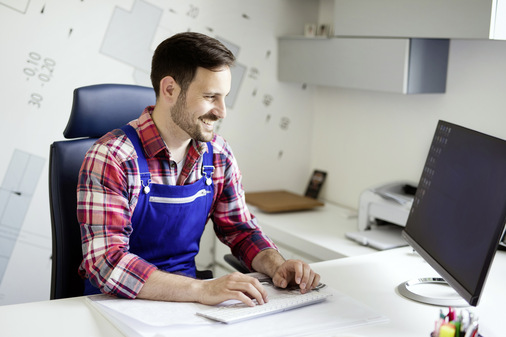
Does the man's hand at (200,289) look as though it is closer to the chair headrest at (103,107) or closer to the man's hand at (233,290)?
the man's hand at (233,290)

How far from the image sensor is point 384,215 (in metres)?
2.37

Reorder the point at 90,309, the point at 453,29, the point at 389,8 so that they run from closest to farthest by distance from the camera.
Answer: the point at 90,309 → the point at 453,29 → the point at 389,8

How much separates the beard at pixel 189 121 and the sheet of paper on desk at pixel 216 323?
0.47m

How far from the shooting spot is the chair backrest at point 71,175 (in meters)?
1.76

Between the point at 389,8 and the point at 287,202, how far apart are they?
998mm

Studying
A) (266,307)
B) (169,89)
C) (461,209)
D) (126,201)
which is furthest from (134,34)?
(461,209)

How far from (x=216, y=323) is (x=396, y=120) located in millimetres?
1609

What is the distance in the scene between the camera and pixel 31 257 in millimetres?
2580

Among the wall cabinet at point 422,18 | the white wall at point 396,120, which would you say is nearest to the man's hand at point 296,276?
the wall cabinet at point 422,18

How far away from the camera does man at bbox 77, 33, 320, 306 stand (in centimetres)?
150

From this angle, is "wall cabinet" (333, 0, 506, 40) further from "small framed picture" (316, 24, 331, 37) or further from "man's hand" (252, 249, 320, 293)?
"man's hand" (252, 249, 320, 293)

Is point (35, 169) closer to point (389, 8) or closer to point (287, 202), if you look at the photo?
point (287, 202)

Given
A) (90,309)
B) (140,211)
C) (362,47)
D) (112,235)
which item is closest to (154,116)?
(140,211)

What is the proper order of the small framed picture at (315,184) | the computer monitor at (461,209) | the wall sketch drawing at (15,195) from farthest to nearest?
the small framed picture at (315,184) < the wall sketch drawing at (15,195) < the computer monitor at (461,209)
